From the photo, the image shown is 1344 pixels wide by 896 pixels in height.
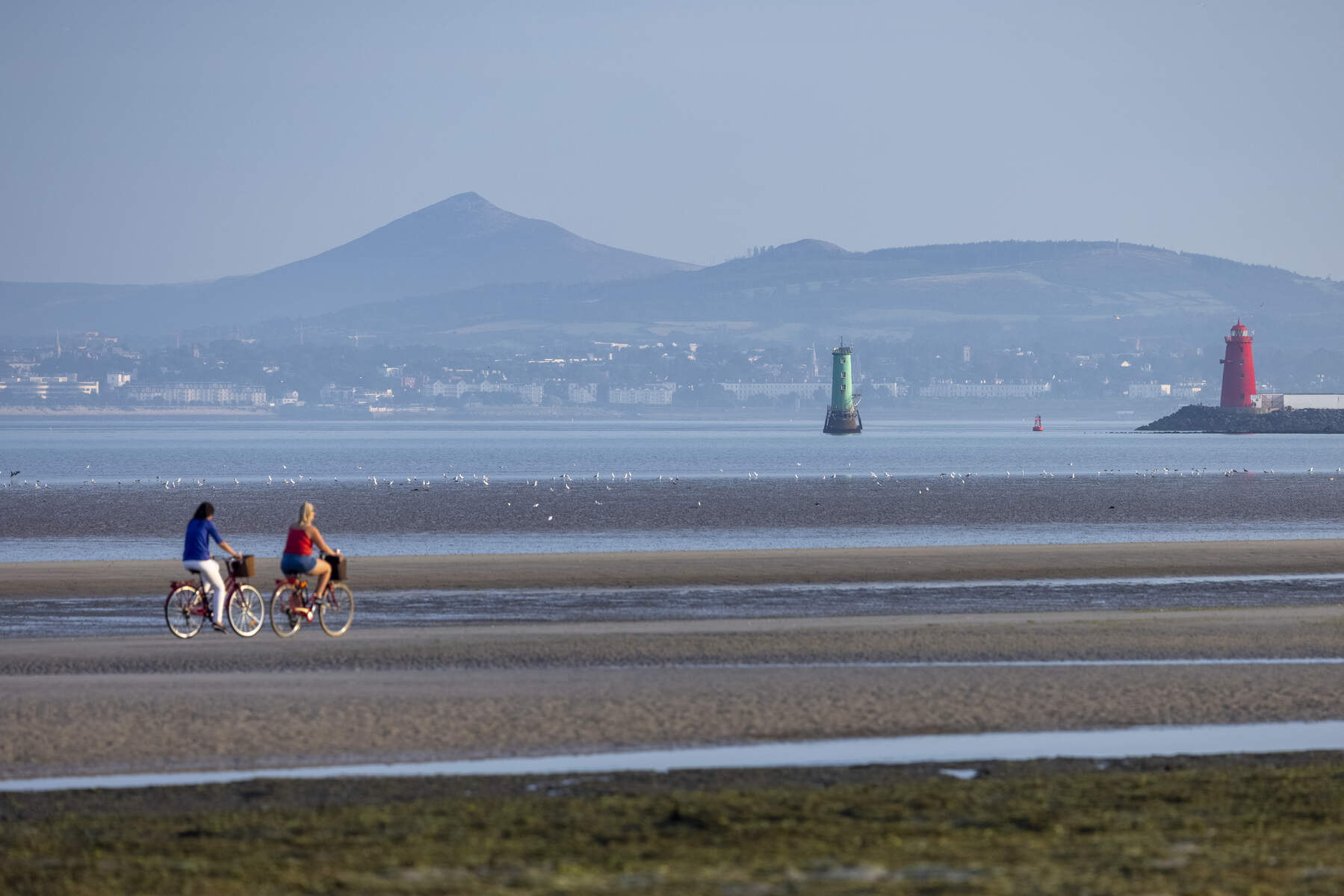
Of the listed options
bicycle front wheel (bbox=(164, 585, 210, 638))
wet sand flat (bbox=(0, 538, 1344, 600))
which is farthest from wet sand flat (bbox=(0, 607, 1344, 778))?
wet sand flat (bbox=(0, 538, 1344, 600))

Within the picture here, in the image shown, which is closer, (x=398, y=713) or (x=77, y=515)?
(x=398, y=713)

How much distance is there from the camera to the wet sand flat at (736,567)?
25938mm

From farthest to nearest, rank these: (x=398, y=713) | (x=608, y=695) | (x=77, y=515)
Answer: (x=77, y=515) → (x=608, y=695) → (x=398, y=713)

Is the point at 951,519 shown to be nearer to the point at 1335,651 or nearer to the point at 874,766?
the point at 1335,651

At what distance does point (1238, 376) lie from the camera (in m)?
149

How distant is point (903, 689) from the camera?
47.1 feet

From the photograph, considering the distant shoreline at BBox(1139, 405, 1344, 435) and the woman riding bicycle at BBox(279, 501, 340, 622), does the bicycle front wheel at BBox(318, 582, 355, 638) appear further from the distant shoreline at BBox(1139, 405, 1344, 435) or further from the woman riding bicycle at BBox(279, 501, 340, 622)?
the distant shoreline at BBox(1139, 405, 1344, 435)

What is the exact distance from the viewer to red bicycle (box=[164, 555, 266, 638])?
60.3ft

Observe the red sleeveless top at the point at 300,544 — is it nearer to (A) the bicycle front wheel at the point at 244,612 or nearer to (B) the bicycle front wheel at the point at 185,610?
(A) the bicycle front wheel at the point at 244,612

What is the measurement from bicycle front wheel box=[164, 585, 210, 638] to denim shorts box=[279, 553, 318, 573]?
3.69 feet

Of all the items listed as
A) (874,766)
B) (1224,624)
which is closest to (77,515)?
(1224,624)

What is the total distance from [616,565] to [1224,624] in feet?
39.9

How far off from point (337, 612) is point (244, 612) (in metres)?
1.02

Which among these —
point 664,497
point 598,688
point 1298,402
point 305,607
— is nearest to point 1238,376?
point 1298,402
